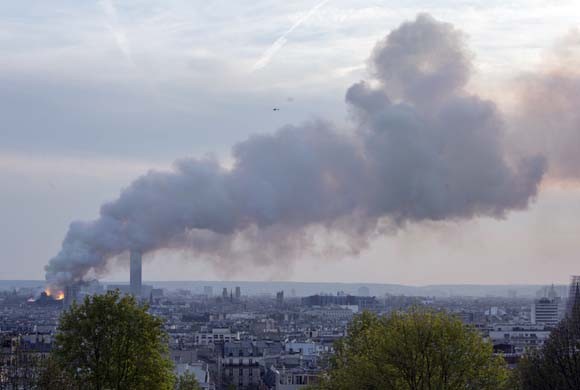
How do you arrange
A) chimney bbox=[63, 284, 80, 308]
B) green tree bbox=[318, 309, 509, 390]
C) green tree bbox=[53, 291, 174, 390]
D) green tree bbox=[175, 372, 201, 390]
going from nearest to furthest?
green tree bbox=[318, 309, 509, 390] < green tree bbox=[53, 291, 174, 390] < green tree bbox=[175, 372, 201, 390] < chimney bbox=[63, 284, 80, 308]

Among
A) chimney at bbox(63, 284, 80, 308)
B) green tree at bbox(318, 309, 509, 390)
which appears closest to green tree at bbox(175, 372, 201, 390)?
chimney at bbox(63, 284, 80, 308)

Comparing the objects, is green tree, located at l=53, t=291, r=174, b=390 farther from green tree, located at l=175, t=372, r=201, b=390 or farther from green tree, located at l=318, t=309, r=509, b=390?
green tree, located at l=175, t=372, r=201, b=390

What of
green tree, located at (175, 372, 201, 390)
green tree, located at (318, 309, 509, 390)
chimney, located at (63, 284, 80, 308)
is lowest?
green tree, located at (175, 372, 201, 390)

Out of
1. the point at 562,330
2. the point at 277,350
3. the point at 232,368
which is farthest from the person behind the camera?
the point at 277,350

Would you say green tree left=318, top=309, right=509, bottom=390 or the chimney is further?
the chimney

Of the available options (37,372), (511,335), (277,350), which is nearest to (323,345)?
(277,350)

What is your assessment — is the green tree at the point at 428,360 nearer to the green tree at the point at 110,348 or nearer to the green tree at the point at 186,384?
the green tree at the point at 110,348

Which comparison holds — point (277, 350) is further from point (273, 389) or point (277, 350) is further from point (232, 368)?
point (273, 389)
